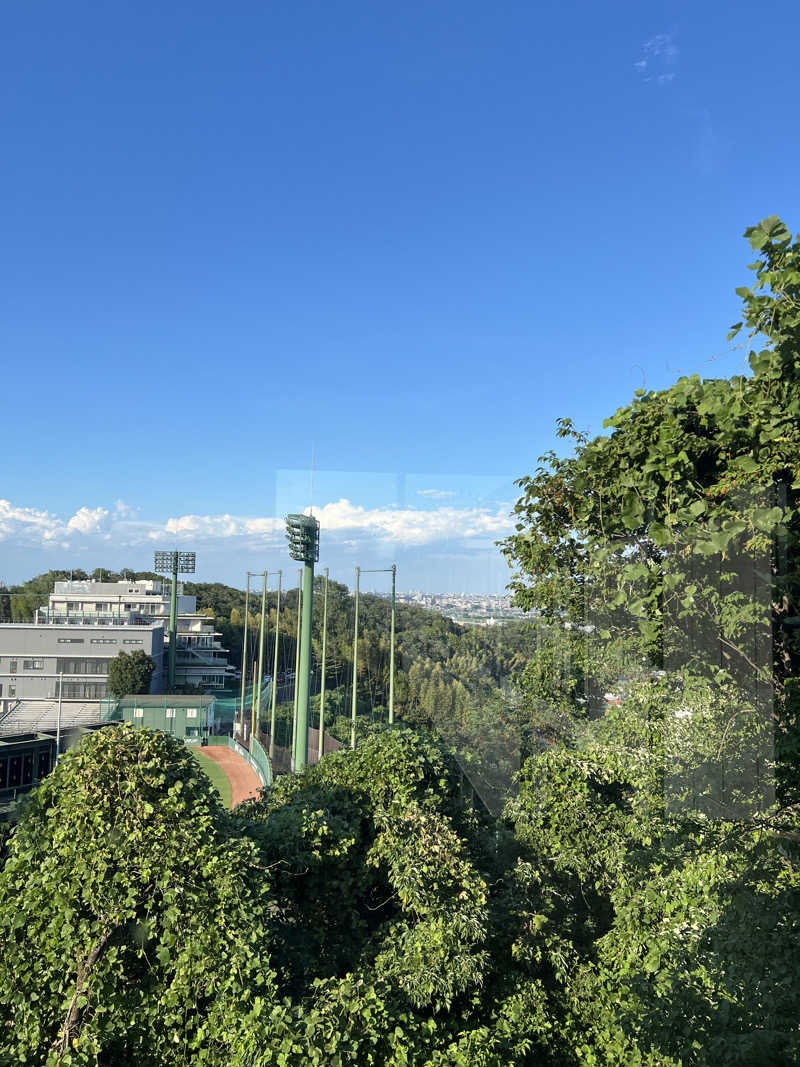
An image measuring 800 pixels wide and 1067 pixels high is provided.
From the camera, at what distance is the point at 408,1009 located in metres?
3.96

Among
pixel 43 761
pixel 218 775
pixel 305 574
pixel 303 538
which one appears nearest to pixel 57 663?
pixel 218 775

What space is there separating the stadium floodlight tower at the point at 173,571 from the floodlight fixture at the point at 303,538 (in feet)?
82.6

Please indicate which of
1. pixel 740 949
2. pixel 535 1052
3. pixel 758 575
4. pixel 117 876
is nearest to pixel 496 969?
pixel 535 1052

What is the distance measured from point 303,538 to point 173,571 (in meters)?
28.6

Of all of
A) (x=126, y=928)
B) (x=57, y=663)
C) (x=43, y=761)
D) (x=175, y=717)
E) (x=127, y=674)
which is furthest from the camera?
(x=57, y=663)

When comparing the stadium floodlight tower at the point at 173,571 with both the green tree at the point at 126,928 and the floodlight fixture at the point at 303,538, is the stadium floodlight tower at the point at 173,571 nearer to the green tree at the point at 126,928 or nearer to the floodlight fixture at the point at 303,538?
the floodlight fixture at the point at 303,538

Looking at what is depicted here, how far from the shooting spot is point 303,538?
16547 mm

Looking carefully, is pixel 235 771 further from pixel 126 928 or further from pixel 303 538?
pixel 126 928

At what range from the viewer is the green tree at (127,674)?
32875mm

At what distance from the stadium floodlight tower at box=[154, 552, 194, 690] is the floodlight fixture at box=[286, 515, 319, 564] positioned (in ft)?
82.6

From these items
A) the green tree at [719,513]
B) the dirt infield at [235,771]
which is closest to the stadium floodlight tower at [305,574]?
the dirt infield at [235,771]

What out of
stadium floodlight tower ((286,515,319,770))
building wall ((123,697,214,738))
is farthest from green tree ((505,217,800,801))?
building wall ((123,697,214,738))

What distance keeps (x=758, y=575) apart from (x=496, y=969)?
154 inches

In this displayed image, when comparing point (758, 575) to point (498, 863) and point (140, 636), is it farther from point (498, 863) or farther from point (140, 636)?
point (140, 636)
